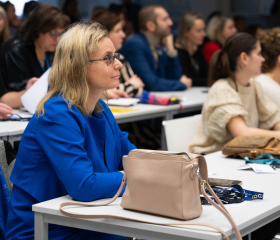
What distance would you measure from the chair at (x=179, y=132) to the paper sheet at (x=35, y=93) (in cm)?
79

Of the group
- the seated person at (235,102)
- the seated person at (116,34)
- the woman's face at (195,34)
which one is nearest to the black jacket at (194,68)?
the woman's face at (195,34)

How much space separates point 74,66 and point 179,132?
57.9 inches

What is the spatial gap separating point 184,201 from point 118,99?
2.72m

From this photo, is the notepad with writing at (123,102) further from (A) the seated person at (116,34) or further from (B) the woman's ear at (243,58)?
(B) the woman's ear at (243,58)

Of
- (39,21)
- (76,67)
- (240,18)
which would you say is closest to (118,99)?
(39,21)

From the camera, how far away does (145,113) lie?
3967 mm

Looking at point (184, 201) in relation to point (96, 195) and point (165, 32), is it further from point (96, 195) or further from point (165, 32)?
point (165, 32)

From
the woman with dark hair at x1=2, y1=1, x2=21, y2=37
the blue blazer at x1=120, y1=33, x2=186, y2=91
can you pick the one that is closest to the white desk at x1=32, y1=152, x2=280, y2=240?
the blue blazer at x1=120, y1=33, x2=186, y2=91

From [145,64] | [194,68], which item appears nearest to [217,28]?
[194,68]

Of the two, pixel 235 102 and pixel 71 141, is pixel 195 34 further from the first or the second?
pixel 71 141

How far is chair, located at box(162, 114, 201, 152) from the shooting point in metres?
3.27

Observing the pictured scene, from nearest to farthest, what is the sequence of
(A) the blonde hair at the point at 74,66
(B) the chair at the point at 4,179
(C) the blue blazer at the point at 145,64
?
(A) the blonde hair at the point at 74,66, (B) the chair at the point at 4,179, (C) the blue blazer at the point at 145,64

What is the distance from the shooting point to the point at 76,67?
2.02 m

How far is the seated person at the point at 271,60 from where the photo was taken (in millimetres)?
3852
